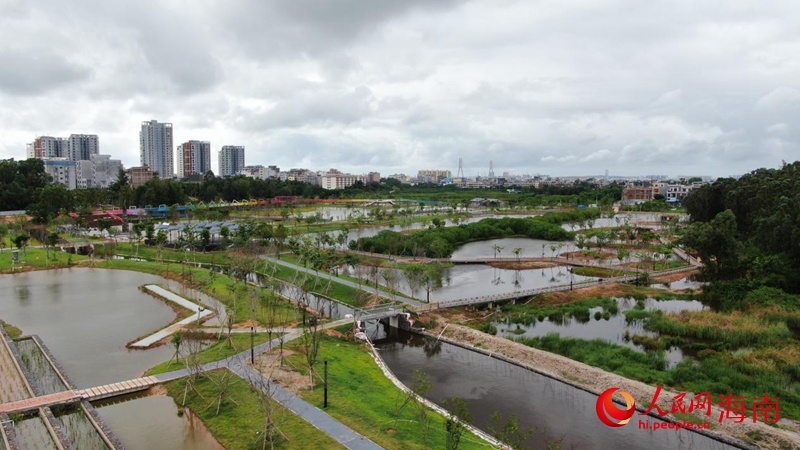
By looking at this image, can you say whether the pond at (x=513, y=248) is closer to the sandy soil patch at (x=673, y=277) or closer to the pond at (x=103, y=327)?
the sandy soil patch at (x=673, y=277)

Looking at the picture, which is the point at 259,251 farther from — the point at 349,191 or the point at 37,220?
the point at 349,191

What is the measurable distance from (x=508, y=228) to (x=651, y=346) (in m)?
42.2

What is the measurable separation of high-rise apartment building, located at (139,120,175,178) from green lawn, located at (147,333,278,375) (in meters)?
159

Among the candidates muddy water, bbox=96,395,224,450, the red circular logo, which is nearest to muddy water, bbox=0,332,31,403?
muddy water, bbox=96,395,224,450

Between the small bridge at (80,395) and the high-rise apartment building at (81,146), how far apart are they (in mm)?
150125

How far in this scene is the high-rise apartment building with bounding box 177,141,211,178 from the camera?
6875 inches

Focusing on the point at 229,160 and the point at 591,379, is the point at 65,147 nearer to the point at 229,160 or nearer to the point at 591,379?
the point at 229,160

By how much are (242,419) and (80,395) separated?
5943 mm

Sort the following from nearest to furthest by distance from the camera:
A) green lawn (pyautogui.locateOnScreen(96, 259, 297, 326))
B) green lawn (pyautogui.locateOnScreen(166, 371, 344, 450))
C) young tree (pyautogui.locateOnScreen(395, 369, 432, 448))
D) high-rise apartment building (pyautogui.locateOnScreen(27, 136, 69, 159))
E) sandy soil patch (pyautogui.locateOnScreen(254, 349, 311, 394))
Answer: green lawn (pyautogui.locateOnScreen(166, 371, 344, 450))
young tree (pyautogui.locateOnScreen(395, 369, 432, 448))
sandy soil patch (pyautogui.locateOnScreen(254, 349, 311, 394))
green lawn (pyautogui.locateOnScreen(96, 259, 297, 326))
high-rise apartment building (pyautogui.locateOnScreen(27, 136, 69, 159))

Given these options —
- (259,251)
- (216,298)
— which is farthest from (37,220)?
(216,298)

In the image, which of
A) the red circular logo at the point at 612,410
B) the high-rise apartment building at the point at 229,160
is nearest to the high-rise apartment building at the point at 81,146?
the high-rise apartment building at the point at 229,160

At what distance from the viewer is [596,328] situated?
27.4m

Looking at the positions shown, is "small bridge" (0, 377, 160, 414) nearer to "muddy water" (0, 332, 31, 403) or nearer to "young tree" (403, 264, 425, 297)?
"muddy water" (0, 332, 31, 403)

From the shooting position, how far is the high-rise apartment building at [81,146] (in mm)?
146538
